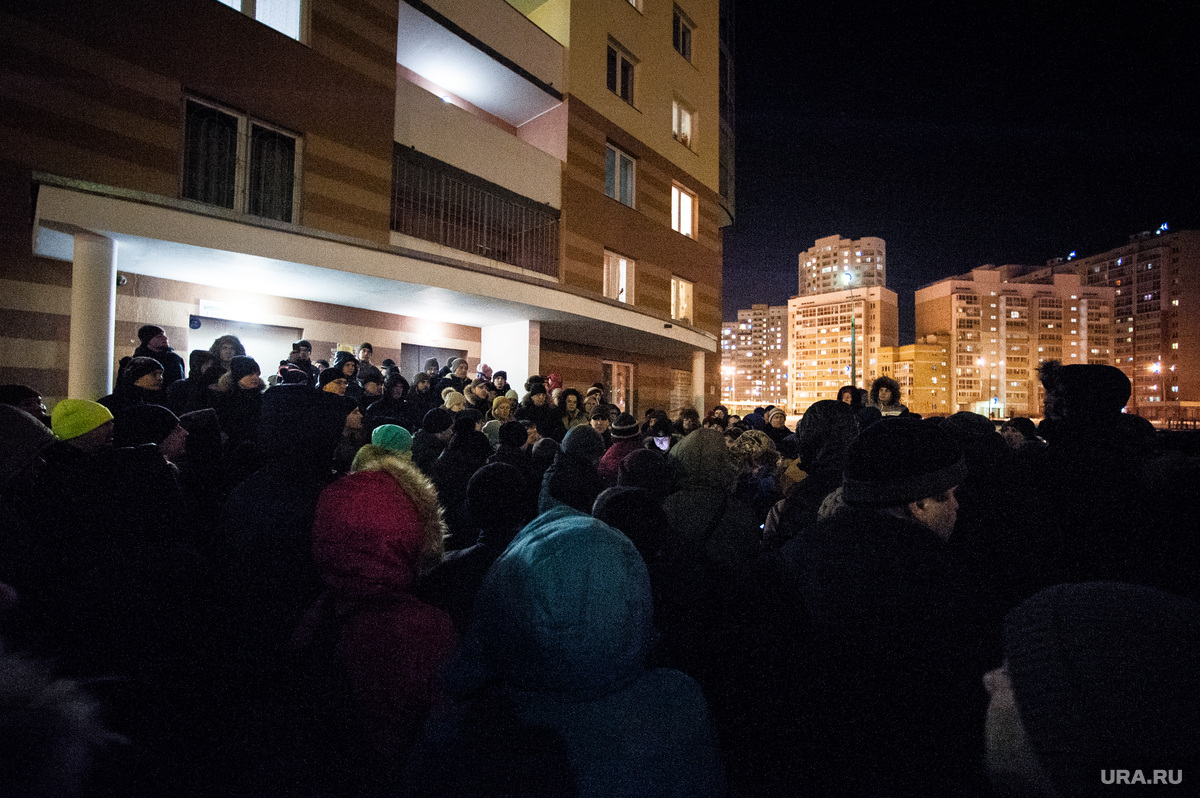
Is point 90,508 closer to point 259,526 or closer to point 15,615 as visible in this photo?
point 15,615

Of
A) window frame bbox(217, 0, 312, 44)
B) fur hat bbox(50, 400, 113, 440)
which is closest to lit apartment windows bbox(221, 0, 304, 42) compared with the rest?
window frame bbox(217, 0, 312, 44)

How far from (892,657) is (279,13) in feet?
42.1

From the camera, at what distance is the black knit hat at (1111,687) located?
745mm

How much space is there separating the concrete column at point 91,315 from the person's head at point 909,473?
8.53 m

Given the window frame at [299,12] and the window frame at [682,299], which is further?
the window frame at [682,299]

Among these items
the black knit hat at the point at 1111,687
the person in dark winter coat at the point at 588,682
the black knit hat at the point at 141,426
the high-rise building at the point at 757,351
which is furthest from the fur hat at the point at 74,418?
the high-rise building at the point at 757,351

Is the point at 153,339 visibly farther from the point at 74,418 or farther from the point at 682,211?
the point at 682,211

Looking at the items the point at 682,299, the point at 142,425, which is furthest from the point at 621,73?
the point at 142,425

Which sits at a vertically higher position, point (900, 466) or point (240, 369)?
point (240, 369)

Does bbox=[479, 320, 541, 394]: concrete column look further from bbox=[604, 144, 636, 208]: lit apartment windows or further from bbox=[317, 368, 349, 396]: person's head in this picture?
bbox=[317, 368, 349, 396]: person's head

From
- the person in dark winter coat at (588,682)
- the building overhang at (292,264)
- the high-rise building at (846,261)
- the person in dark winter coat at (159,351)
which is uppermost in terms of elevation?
the high-rise building at (846,261)

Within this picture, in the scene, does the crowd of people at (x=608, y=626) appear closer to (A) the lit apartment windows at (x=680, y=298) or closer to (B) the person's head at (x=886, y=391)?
(B) the person's head at (x=886, y=391)

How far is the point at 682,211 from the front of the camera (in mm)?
18984

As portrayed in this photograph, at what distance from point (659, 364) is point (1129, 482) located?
53.8 feet
